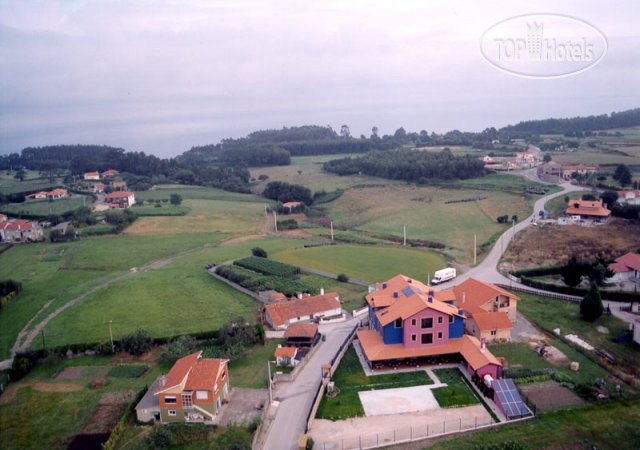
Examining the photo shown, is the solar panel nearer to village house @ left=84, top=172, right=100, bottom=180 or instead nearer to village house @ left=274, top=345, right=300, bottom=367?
village house @ left=274, top=345, right=300, bottom=367

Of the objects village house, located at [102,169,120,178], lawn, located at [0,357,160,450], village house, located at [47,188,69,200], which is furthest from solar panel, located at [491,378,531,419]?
village house, located at [102,169,120,178]

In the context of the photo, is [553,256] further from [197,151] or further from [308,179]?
[197,151]

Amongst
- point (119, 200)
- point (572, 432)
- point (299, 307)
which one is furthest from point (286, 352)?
point (119, 200)

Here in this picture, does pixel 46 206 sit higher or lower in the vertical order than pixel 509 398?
higher

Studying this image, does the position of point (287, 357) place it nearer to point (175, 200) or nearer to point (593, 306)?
point (593, 306)

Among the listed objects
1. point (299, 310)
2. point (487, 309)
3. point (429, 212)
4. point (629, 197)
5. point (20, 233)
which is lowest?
point (299, 310)

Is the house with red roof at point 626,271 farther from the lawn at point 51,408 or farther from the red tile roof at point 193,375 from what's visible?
the lawn at point 51,408
